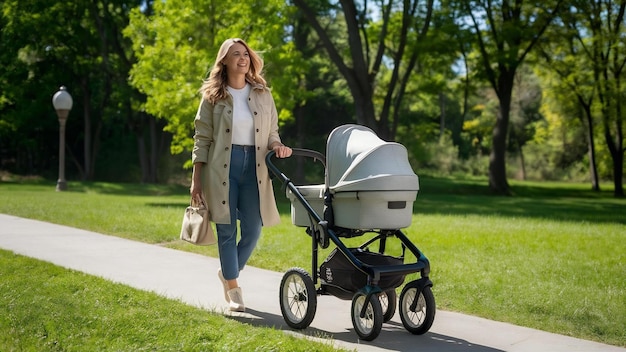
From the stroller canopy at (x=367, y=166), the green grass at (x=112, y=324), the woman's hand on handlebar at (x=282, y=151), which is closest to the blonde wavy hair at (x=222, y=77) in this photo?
the woman's hand on handlebar at (x=282, y=151)

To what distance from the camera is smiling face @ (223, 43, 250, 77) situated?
6375mm

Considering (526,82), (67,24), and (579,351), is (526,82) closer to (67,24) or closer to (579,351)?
(67,24)

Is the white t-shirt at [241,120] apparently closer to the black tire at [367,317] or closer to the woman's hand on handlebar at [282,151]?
the woman's hand on handlebar at [282,151]

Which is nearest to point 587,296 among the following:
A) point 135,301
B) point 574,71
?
point 135,301

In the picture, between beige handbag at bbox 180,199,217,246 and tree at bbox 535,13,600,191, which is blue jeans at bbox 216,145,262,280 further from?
tree at bbox 535,13,600,191

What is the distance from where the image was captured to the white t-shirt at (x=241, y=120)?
633 centimetres

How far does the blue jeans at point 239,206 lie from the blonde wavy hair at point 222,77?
1.43 ft

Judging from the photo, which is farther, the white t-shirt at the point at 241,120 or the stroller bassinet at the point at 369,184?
the white t-shirt at the point at 241,120

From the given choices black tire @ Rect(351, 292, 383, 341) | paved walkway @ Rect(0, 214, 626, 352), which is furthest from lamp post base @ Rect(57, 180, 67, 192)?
black tire @ Rect(351, 292, 383, 341)

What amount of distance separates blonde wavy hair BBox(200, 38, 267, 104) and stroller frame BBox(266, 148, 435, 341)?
2.13 feet

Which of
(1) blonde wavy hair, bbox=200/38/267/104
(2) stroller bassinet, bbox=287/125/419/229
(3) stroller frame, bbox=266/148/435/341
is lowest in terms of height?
(3) stroller frame, bbox=266/148/435/341

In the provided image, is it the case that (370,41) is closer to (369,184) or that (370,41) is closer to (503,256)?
(503,256)

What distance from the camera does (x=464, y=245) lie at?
11.3 m

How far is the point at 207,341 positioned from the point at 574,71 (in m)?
34.1
